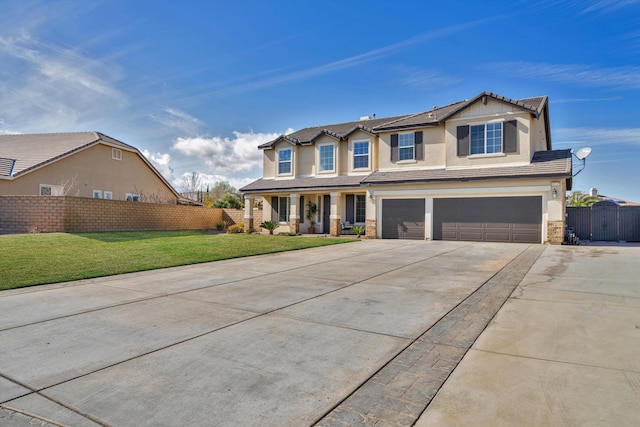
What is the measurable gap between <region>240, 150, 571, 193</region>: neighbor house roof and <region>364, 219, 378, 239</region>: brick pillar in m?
2.16

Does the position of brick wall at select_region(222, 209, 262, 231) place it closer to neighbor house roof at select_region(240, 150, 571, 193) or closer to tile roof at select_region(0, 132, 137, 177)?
neighbor house roof at select_region(240, 150, 571, 193)

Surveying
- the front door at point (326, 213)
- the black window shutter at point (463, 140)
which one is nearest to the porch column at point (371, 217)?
the front door at point (326, 213)

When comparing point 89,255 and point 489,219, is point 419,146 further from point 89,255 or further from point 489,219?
point 89,255

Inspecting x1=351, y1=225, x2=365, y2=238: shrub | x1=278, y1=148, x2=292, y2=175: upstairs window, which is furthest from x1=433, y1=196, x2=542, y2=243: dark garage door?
x1=278, y1=148, x2=292, y2=175: upstairs window

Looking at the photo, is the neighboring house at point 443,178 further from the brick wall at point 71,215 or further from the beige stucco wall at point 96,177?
the beige stucco wall at point 96,177

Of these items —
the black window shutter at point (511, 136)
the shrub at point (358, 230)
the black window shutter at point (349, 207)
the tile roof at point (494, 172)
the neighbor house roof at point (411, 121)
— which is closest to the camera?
the tile roof at point (494, 172)

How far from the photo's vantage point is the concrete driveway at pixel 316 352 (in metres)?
2.79

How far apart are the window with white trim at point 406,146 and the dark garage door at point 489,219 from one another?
3269 millimetres

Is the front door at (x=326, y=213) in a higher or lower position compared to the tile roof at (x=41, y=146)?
lower

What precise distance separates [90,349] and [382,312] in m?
3.80

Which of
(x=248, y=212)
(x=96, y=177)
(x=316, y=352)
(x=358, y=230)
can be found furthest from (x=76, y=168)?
(x=316, y=352)

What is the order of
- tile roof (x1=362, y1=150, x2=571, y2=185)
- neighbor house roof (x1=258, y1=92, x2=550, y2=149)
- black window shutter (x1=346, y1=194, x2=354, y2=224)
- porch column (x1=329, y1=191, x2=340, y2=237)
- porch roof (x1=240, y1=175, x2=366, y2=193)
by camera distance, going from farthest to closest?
black window shutter (x1=346, y1=194, x2=354, y2=224), porch column (x1=329, y1=191, x2=340, y2=237), porch roof (x1=240, y1=175, x2=366, y2=193), neighbor house roof (x1=258, y1=92, x2=550, y2=149), tile roof (x1=362, y1=150, x2=571, y2=185)

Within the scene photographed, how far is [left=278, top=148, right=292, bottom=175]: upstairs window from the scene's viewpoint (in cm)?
2498

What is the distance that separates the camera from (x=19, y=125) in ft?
98.5
